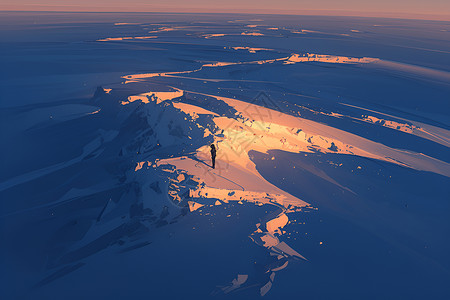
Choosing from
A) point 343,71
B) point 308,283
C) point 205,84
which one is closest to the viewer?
point 308,283

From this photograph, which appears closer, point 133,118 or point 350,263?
point 350,263

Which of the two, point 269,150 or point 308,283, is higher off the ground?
point 269,150

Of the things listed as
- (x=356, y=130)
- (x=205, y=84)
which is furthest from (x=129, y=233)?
(x=205, y=84)

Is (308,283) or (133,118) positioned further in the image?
(133,118)

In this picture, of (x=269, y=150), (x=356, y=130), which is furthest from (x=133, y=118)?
(x=356, y=130)

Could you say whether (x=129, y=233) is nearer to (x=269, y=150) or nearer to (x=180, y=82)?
(x=269, y=150)

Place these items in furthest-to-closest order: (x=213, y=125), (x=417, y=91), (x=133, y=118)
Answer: (x=417, y=91) < (x=133, y=118) < (x=213, y=125)

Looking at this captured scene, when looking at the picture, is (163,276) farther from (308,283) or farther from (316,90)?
(316,90)

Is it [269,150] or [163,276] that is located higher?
[269,150]

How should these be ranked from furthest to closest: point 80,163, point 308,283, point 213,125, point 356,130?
point 356,130 → point 213,125 → point 80,163 → point 308,283

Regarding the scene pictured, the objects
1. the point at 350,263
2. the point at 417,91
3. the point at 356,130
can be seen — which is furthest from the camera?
the point at 417,91
